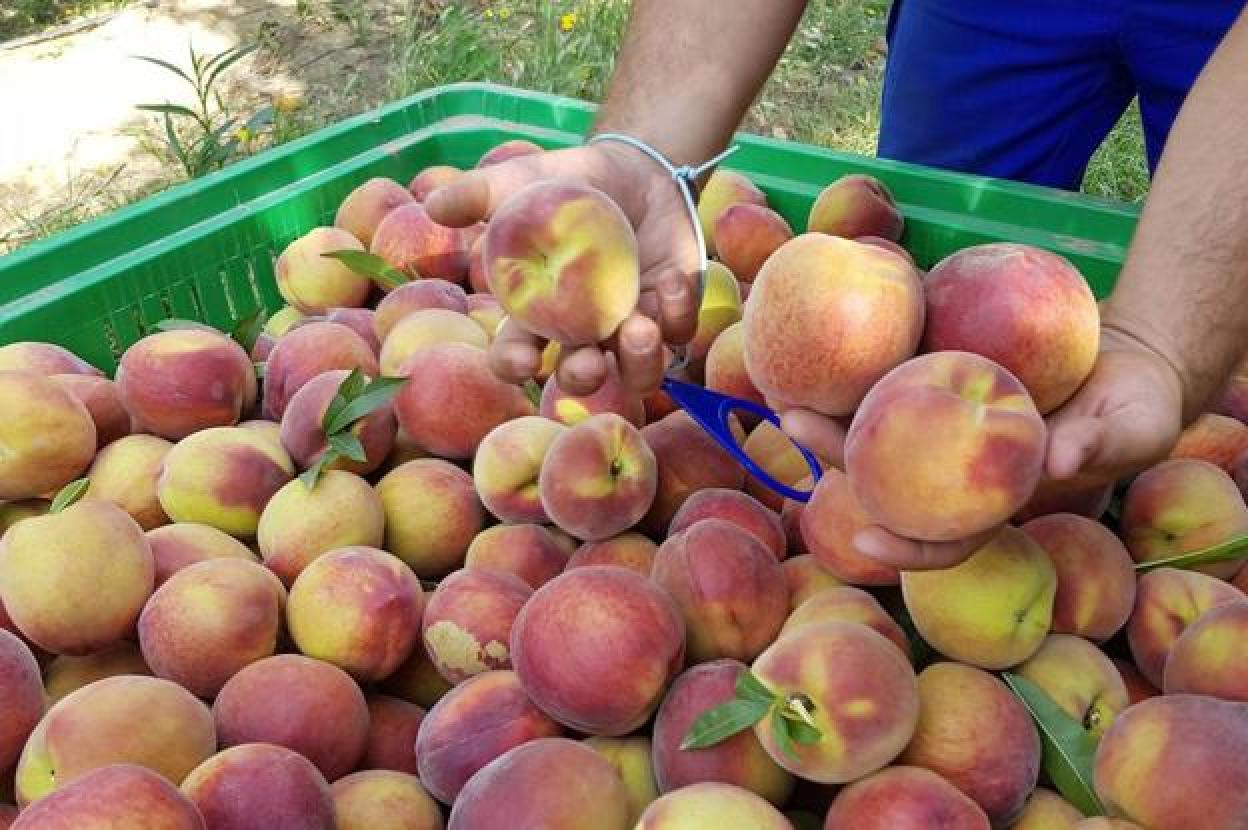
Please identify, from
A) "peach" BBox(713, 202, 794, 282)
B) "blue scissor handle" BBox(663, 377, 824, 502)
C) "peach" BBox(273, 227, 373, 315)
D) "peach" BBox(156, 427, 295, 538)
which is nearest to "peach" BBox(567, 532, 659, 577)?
"blue scissor handle" BBox(663, 377, 824, 502)

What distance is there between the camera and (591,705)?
1004mm

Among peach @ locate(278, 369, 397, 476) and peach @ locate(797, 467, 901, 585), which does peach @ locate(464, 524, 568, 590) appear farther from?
peach @ locate(797, 467, 901, 585)

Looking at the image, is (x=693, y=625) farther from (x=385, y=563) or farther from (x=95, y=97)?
(x=95, y=97)

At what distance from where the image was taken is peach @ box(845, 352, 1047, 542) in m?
0.82

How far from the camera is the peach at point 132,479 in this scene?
139cm

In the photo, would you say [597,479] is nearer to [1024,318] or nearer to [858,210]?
[1024,318]

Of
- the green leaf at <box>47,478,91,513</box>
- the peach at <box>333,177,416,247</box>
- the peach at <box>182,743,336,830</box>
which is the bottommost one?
the peach at <box>182,743,336,830</box>

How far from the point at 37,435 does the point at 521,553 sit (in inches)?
22.4

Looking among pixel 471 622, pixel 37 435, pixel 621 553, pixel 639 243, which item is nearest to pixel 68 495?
pixel 37 435

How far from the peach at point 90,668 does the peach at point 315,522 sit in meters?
0.16

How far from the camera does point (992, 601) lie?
38.8 inches

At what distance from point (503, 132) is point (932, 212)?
802 mm

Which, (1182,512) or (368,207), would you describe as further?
(368,207)

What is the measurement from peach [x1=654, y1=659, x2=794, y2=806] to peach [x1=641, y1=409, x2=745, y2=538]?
343 mm
